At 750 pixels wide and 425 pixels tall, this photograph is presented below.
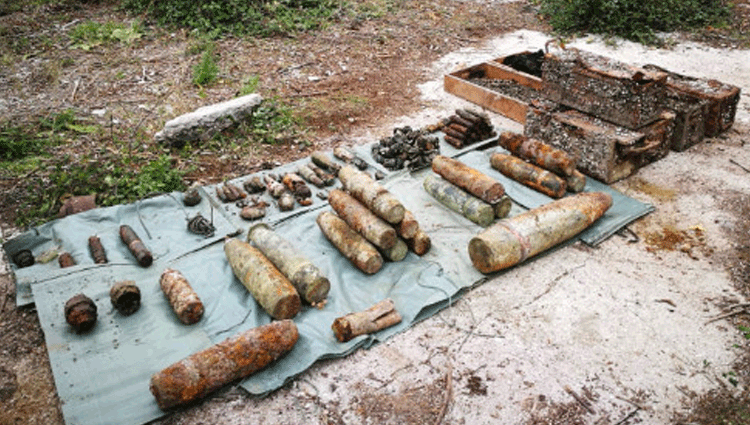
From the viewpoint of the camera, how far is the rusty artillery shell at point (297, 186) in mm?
6277

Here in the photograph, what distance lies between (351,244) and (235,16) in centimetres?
831

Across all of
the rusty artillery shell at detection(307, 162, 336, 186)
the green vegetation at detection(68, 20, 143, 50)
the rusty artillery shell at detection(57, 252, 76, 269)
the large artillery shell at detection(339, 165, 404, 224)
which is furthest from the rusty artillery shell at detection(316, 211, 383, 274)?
the green vegetation at detection(68, 20, 143, 50)

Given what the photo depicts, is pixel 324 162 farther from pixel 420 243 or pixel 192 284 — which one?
pixel 192 284

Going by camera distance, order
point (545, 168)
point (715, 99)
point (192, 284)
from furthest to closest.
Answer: point (715, 99) → point (545, 168) → point (192, 284)

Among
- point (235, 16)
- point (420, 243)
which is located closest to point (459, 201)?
point (420, 243)

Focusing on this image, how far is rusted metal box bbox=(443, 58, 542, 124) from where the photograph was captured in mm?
8188

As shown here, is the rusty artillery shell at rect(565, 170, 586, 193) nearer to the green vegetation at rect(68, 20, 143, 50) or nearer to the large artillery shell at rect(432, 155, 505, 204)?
the large artillery shell at rect(432, 155, 505, 204)

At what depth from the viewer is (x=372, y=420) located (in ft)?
12.7

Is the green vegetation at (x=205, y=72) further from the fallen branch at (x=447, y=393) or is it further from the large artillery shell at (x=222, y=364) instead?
the fallen branch at (x=447, y=393)

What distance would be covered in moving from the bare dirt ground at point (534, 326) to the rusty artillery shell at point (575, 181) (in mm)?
612

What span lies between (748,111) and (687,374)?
5.87 m

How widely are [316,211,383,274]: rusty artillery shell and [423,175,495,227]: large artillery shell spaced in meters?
1.23

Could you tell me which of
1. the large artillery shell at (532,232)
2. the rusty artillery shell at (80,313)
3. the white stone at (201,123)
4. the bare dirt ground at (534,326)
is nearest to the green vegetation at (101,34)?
the bare dirt ground at (534,326)

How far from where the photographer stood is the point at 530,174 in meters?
6.30
